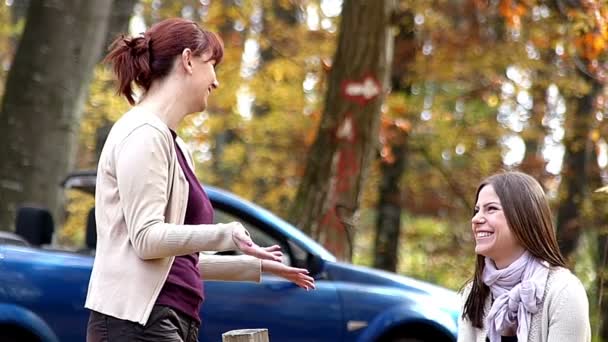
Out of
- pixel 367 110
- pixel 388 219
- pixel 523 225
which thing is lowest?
pixel 388 219

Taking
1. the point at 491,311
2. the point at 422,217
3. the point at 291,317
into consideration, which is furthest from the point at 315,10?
the point at 491,311

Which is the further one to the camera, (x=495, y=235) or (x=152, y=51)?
(x=495, y=235)

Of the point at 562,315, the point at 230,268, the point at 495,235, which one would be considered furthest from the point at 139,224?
the point at 562,315

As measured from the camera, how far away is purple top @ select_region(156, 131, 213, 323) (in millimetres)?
3590

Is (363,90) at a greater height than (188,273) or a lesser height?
greater

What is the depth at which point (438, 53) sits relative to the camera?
1752 cm

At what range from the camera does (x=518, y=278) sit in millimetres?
3928

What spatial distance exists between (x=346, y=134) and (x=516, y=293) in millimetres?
7738

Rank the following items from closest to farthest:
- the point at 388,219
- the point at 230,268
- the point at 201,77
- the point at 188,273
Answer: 1. the point at 188,273
2. the point at 201,77
3. the point at 230,268
4. the point at 388,219

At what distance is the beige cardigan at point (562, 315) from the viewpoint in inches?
149

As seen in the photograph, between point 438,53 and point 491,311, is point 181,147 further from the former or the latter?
point 438,53

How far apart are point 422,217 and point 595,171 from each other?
3841 mm

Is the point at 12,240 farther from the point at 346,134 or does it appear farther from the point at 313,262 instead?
the point at 346,134

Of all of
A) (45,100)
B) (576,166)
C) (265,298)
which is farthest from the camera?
(576,166)
